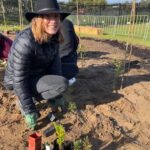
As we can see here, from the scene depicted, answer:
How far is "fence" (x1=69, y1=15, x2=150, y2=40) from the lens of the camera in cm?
1508

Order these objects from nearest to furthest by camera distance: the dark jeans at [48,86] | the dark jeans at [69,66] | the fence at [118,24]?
the dark jeans at [48,86], the dark jeans at [69,66], the fence at [118,24]

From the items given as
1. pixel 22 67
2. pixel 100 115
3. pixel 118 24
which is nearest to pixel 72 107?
pixel 100 115

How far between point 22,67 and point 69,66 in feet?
4.17

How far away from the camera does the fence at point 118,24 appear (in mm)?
15078

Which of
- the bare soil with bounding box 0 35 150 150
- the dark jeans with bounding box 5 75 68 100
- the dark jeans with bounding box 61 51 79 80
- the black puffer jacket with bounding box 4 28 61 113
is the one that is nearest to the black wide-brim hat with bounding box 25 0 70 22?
the black puffer jacket with bounding box 4 28 61 113

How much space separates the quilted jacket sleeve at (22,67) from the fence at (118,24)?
10.9m

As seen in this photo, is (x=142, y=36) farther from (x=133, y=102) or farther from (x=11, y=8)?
(x=11, y=8)

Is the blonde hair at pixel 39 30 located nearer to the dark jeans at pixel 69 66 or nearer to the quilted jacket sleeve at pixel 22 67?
the quilted jacket sleeve at pixel 22 67

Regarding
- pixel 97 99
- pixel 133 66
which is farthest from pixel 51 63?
pixel 133 66

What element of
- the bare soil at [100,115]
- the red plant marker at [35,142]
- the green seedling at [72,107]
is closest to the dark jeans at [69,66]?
the bare soil at [100,115]

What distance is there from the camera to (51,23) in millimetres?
3418

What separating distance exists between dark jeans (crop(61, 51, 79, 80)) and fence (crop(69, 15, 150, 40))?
955 centimetres

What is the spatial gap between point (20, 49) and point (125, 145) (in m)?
1.39

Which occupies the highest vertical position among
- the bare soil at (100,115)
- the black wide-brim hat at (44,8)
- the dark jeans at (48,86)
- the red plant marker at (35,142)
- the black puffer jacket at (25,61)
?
the black wide-brim hat at (44,8)
